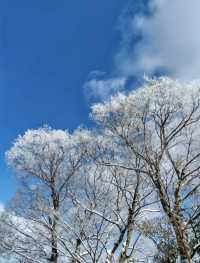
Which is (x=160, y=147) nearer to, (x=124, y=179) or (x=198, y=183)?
(x=198, y=183)

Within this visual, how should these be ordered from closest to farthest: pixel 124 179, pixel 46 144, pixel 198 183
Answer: pixel 198 183
pixel 124 179
pixel 46 144

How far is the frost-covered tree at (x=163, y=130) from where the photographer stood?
9.87 meters

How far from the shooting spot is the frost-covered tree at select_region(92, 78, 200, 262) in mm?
9867

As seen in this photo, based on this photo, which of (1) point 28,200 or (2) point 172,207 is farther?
(1) point 28,200

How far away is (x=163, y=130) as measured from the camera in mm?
10570

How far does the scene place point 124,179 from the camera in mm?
13617

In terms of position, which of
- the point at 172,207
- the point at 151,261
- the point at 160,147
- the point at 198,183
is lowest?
the point at 151,261

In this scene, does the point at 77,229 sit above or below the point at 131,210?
below

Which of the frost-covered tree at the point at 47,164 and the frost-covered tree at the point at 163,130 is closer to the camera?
the frost-covered tree at the point at 163,130

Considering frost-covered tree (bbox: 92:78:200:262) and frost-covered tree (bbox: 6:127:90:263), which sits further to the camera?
frost-covered tree (bbox: 6:127:90:263)

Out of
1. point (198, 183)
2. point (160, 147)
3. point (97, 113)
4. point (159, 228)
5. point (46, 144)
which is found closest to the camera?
point (159, 228)

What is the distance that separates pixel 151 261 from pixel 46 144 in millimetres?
7018

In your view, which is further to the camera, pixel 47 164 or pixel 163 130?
pixel 47 164

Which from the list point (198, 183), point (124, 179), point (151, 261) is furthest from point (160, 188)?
point (124, 179)
